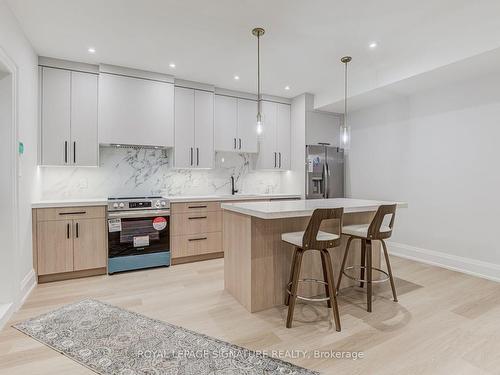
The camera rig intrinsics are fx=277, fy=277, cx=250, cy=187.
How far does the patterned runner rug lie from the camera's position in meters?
1.76

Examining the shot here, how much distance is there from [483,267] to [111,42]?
5166 millimetres

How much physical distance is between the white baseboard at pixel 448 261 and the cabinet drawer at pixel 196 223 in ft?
9.42

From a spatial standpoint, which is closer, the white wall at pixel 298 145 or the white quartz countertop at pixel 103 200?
the white quartz countertop at pixel 103 200

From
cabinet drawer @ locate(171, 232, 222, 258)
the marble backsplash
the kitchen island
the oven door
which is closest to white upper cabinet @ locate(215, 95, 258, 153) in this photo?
the marble backsplash

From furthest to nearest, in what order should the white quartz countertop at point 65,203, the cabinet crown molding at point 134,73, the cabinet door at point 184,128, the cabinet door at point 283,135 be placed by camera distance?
the cabinet door at point 283,135 < the cabinet door at point 184,128 < the cabinet crown molding at point 134,73 < the white quartz countertop at point 65,203

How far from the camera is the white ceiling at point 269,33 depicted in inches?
97.9

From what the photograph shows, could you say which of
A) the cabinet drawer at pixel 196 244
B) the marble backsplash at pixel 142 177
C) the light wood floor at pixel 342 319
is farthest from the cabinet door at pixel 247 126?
the light wood floor at pixel 342 319

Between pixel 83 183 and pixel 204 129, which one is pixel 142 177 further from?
pixel 204 129

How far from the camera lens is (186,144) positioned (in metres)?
4.28

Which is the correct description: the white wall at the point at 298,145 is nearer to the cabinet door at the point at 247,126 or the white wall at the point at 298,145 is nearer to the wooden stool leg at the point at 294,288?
the cabinet door at the point at 247,126

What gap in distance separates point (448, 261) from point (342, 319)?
7.78ft

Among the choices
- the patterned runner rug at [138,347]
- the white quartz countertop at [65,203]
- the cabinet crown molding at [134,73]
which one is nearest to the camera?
the patterned runner rug at [138,347]

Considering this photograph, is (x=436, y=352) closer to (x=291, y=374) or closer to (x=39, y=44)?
(x=291, y=374)

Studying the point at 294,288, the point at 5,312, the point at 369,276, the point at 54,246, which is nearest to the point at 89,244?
the point at 54,246
